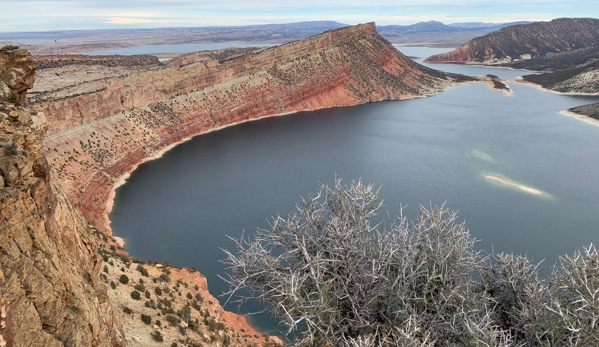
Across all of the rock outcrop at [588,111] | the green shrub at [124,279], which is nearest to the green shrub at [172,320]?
the green shrub at [124,279]

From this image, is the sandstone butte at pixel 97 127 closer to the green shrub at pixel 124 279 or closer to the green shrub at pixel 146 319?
the green shrub at pixel 146 319

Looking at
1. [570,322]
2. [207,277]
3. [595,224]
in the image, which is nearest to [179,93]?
[207,277]

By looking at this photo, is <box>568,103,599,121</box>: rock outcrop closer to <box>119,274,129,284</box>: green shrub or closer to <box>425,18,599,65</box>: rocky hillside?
<box>119,274,129,284</box>: green shrub

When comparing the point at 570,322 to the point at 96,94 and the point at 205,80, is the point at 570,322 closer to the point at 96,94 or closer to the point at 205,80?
the point at 96,94

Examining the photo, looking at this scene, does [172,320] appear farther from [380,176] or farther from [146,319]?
[380,176]

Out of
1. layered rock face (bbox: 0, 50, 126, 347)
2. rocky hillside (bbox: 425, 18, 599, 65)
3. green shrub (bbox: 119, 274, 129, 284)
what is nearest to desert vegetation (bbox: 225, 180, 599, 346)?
layered rock face (bbox: 0, 50, 126, 347)

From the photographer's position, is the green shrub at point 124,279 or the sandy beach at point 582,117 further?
the sandy beach at point 582,117
